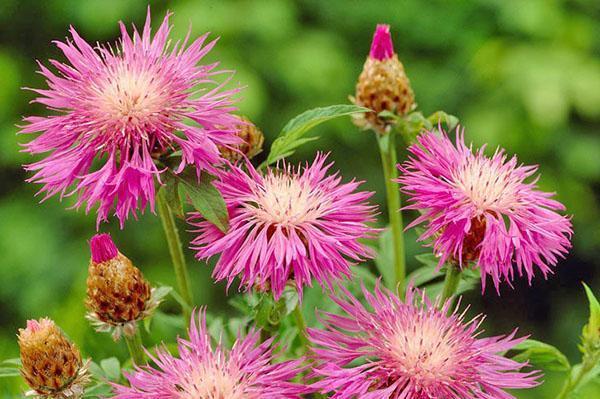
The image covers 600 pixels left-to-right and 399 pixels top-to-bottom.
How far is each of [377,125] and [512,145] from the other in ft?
3.44

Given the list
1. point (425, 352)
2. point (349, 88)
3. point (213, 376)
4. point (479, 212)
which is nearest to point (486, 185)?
point (479, 212)

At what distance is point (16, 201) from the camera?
1.84m

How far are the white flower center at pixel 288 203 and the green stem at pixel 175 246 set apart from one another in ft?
0.21

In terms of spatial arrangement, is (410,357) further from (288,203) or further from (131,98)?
(131,98)

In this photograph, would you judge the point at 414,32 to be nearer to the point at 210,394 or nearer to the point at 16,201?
the point at 16,201

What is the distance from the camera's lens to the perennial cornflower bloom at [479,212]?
596 millimetres

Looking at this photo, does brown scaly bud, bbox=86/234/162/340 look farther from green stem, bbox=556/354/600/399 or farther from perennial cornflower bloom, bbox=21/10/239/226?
green stem, bbox=556/354/600/399

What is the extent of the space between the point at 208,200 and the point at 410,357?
17 centimetres

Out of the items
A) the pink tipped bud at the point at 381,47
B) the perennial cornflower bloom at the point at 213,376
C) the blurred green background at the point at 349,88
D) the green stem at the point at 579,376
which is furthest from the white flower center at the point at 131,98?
the blurred green background at the point at 349,88

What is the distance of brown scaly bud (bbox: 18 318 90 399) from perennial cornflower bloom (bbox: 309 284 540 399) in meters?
0.17

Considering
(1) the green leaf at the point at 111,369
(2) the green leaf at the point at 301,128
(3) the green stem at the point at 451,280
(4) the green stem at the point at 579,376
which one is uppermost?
(2) the green leaf at the point at 301,128

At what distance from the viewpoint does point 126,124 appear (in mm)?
596

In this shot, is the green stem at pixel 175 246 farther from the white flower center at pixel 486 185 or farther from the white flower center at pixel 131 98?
the white flower center at pixel 486 185

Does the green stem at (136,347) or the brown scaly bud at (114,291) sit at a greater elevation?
the brown scaly bud at (114,291)
